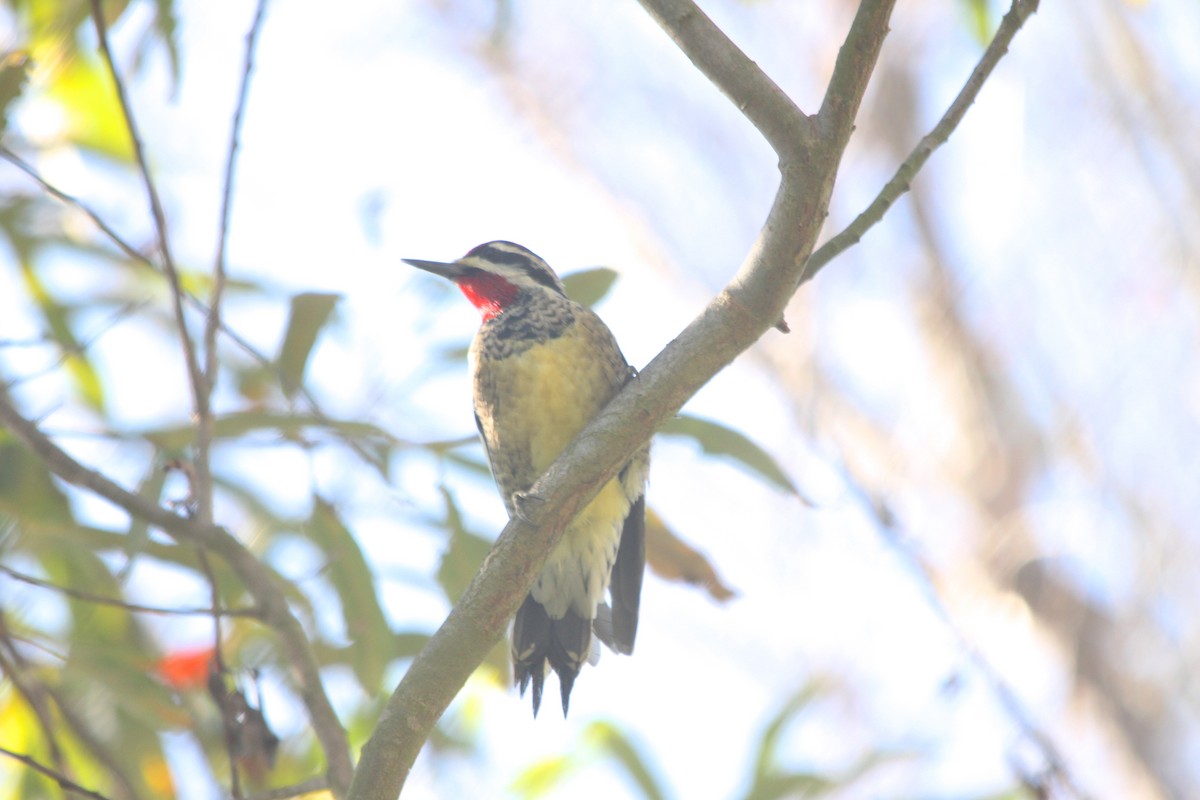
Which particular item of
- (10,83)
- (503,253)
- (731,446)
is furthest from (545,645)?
(10,83)

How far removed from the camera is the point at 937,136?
188 cm

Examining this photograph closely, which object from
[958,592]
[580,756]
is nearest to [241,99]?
[580,756]

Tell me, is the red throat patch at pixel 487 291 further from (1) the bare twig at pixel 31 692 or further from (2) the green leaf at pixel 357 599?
(1) the bare twig at pixel 31 692

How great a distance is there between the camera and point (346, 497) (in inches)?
104

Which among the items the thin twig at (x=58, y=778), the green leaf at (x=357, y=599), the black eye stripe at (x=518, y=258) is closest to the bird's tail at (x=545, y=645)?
the green leaf at (x=357, y=599)

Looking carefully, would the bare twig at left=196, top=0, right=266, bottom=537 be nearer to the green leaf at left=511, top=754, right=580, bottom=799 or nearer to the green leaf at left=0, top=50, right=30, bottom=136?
the green leaf at left=0, top=50, right=30, bottom=136

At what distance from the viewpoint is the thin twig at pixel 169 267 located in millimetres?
1994

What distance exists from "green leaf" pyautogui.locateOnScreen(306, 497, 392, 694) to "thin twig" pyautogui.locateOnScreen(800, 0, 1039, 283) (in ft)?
3.46

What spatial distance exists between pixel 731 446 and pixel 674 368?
67 cm

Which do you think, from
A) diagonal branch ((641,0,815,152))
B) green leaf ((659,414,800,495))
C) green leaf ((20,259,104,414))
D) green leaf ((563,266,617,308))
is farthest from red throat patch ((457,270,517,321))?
diagonal branch ((641,0,815,152))

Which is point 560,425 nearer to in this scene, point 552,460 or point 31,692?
point 552,460

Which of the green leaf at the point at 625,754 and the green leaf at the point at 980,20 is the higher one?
the green leaf at the point at 980,20

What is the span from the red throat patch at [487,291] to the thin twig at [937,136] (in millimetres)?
1095

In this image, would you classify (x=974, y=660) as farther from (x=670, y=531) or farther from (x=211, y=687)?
(x=211, y=687)
